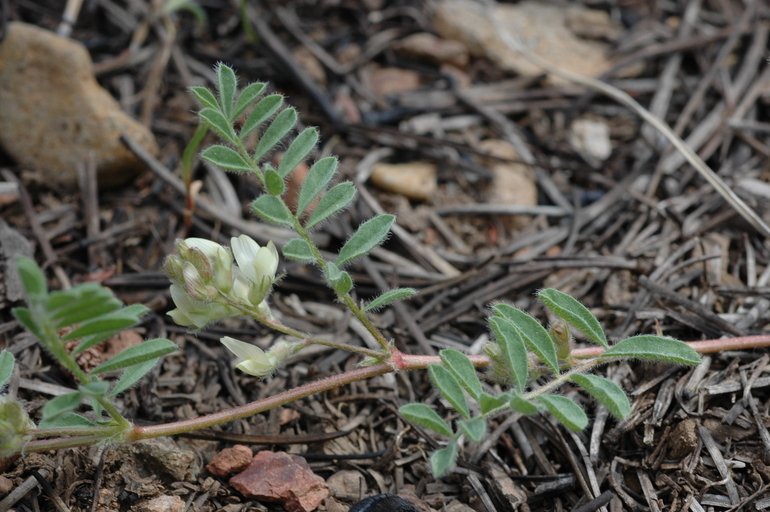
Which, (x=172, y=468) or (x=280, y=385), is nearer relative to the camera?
(x=172, y=468)

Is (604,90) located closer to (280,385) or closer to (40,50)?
(280,385)

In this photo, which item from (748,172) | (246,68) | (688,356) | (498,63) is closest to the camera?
(688,356)

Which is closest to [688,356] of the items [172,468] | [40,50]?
[172,468]

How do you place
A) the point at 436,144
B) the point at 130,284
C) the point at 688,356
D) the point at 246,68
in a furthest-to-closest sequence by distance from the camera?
the point at 246,68 → the point at 436,144 → the point at 130,284 → the point at 688,356

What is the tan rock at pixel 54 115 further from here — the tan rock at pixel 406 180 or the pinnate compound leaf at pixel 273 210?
the pinnate compound leaf at pixel 273 210

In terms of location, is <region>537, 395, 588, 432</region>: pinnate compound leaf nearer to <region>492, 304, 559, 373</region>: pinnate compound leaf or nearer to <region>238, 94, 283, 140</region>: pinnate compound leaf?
<region>492, 304, 559, 373</region>: pinnate compound leaf

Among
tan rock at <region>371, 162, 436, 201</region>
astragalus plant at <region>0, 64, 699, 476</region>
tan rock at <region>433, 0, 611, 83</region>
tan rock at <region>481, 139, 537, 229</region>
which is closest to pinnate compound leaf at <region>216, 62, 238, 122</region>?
astragalus plant at <region>0, 64, 699, 476</region>
